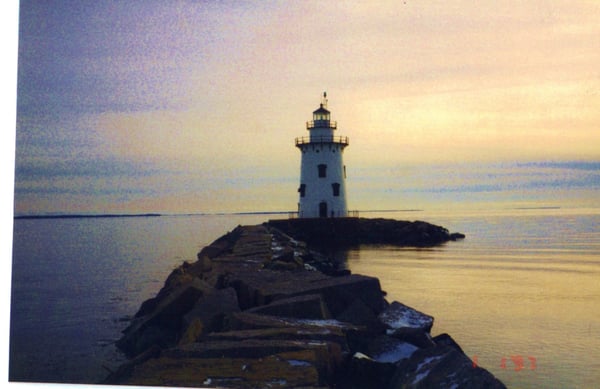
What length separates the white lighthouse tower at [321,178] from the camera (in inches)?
517

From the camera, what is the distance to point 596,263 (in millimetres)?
9094

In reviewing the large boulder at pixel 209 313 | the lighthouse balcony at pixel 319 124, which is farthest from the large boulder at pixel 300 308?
the lighthouse balcony at pixel 319 124

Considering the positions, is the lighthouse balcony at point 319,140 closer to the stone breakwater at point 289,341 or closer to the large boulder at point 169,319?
the stone breakwater at point 289,341

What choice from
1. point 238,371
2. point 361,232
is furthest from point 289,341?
point 361,232

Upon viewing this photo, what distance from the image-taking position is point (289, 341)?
3.46m

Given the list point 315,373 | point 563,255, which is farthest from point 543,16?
point 563,255

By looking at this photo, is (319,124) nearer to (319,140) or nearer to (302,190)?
(319,140)

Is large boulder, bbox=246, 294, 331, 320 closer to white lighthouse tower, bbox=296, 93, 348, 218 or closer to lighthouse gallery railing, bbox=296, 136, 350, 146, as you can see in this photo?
lighthouse gallery railing, bbox=296, 136, 350, 146

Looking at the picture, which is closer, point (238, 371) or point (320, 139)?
point (238, 371)

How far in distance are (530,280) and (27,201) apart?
6.65m

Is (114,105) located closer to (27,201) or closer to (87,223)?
(27,201)

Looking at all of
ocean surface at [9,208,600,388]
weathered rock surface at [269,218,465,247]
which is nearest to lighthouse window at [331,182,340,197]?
weathered rock surface at [269,218,465,247]
